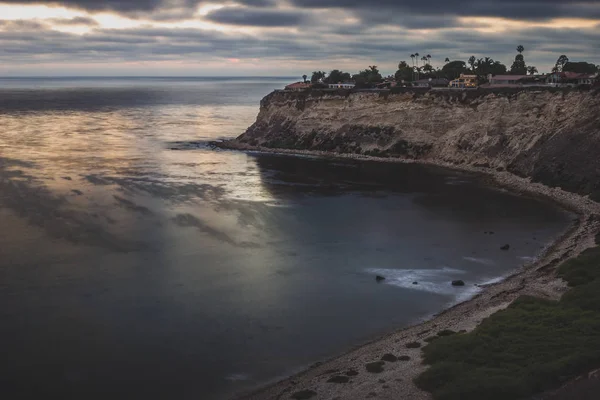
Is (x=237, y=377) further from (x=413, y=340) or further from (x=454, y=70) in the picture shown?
(x=454, y=70)

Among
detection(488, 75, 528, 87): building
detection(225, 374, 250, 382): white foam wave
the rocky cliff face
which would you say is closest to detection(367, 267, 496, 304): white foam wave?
detection(225, 374, 250, 382): white foam wave

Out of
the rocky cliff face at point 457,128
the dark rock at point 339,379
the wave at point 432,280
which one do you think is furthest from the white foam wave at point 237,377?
the rocky cliff face at point 457,128

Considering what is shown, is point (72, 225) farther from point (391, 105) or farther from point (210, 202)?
point (391, 105)

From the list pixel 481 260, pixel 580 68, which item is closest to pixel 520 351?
pixel 481 260

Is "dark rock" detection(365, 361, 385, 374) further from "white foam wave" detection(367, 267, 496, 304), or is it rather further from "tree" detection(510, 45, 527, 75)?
"tree" detection(510, 45, 527, 75)

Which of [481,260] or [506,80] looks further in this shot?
[506,80]
